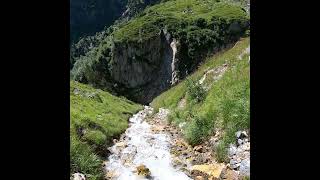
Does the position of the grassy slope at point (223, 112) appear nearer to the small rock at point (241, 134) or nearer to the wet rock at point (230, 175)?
the small rock at point (241, 134)

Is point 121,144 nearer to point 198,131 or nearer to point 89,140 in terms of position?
point 89,140

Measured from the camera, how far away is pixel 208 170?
12.5 metres

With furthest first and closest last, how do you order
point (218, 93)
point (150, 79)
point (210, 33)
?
point (150, 79)
point (210, 33)
point (218, 93)

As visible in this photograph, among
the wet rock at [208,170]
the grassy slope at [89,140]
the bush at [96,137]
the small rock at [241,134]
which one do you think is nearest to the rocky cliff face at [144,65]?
the grassy slope at [89,140]

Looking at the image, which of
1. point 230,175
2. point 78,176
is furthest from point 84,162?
point 230,175

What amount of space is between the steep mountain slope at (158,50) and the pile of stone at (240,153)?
64339 millimetres

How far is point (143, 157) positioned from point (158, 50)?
73.7 m

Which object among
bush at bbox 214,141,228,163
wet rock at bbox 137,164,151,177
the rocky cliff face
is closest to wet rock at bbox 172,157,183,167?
wet rock at bbox 137,164,151,177

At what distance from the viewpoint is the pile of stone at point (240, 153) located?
11.5 metres

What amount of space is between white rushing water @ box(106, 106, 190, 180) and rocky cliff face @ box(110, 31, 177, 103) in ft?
212
